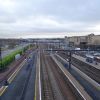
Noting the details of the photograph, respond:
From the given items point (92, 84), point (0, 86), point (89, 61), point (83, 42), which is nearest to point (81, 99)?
point (92, 84)

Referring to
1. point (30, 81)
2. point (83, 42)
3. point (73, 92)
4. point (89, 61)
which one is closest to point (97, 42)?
point (83, 42)

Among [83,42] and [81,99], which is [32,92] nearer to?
[81,99]

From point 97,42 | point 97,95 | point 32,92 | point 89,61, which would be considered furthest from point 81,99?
point 97,42

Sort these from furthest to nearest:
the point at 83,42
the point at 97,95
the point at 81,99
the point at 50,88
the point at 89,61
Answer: the point at 83,42, the point at 89,61, the point at 50,88, the point at 97,95, the point at 81,99

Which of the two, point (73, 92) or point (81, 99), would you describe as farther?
point (73, 92)

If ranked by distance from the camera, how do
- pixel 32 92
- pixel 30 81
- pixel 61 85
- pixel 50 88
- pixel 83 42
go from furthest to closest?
pixel 83 42 → pixel 30 81 → pixel 61 85 → pixel 50 88 → pixel 32 92

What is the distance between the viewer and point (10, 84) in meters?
32.7

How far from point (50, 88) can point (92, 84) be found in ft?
18.8

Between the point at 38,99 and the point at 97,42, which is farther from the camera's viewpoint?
the point at 97,42

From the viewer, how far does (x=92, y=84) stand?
31.9 metres

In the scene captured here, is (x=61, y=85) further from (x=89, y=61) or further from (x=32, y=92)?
(x=89, y=61)

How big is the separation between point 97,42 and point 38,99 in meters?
82.1

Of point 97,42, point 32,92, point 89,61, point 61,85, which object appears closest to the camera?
point 32,92

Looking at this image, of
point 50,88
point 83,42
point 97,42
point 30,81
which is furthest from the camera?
point 83,42
